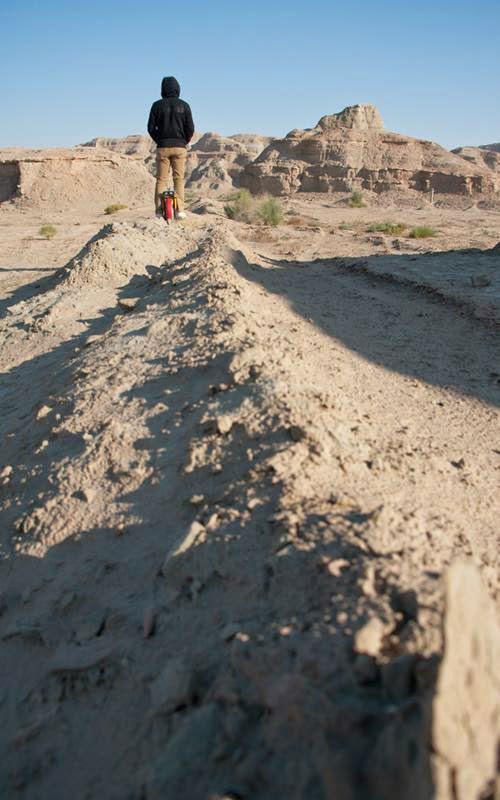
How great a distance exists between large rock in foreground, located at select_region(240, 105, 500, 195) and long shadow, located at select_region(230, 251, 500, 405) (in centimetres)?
1771

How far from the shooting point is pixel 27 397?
14.8 ft

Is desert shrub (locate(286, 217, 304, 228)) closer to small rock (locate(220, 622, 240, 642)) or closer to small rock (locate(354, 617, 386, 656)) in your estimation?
small rock (locate(220, 622, 240, 642))

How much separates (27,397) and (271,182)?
71.1ft

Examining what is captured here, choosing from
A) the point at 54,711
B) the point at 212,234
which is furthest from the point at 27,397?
the point at 212,234

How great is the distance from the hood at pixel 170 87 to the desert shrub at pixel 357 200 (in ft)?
47.3

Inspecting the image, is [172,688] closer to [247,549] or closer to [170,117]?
[247,549]

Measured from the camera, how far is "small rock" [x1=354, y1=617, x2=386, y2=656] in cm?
155

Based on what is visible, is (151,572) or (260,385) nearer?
(151,572)

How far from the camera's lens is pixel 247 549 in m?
2.17

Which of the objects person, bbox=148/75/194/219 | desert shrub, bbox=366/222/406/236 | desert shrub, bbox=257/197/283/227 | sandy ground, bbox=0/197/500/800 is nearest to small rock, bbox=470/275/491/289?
sandy ground, bbox=0/197/500/800

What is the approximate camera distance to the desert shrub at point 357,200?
845 inches

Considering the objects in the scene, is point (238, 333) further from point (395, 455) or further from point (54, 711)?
point (54, 711)

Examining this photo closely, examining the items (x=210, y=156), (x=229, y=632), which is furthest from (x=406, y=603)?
(x=210, y=156)

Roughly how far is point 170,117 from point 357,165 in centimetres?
1785
